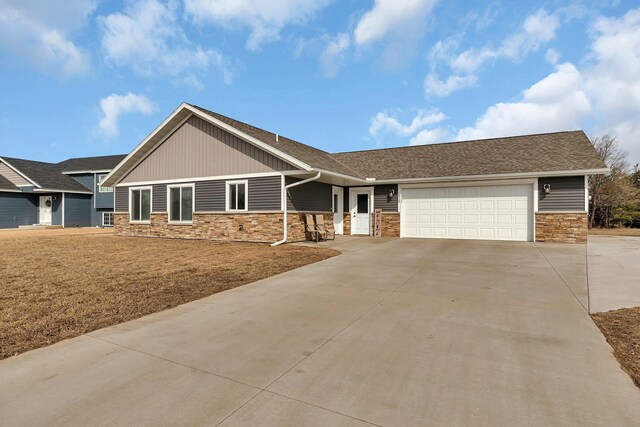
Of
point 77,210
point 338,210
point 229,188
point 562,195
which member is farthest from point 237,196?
point 77,210

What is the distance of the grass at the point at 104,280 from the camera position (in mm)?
4129

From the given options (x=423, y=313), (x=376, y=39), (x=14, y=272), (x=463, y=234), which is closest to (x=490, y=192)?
(x=463, y=234)

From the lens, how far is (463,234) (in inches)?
566

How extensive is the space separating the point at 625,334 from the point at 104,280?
328 inches

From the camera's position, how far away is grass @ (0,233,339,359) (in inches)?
163

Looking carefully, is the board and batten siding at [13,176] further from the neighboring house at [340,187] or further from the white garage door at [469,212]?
the white garage door at [469,212]

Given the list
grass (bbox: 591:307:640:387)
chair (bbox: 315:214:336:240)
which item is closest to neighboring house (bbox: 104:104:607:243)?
chair (bbox: 315:214:336:240)

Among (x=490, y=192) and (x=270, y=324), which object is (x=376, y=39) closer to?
(x=490, y=192)

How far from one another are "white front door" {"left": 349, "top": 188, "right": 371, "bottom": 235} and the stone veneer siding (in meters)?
1.64

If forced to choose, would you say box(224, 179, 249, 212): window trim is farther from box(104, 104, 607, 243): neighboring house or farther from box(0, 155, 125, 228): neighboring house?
box(0, 155, 125, 228): neighboring house

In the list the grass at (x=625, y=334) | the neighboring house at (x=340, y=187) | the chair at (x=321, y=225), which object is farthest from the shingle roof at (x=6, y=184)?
the grass at (x=625, y=334)

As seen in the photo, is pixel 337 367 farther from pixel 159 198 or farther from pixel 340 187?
pixel 159 198

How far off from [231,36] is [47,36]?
273 inches

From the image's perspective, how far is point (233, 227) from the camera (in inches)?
551
